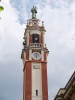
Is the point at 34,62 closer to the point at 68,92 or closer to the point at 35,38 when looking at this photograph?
the point at 35,38

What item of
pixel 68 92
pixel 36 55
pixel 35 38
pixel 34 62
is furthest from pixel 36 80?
pixel 68 92

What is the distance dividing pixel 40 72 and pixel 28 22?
534 inches

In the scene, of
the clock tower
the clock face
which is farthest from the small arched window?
the clock face

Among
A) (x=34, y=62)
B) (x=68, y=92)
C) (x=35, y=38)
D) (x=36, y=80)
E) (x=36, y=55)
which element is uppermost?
(x=35, y=38)

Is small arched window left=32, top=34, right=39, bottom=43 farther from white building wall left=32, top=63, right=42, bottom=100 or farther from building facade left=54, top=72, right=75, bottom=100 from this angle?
building facade left=54, top=72, right=75, bottom=100

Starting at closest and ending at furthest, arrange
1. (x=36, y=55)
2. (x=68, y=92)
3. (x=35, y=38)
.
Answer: (x=68, y=92) → (x=36, y=55) → (x=35, y=38)

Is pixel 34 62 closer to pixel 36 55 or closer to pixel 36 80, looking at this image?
pixel 36 55

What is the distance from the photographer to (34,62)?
2702 inches

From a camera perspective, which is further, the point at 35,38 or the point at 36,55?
the point at 35,38

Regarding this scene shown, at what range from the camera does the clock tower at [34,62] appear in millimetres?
65875

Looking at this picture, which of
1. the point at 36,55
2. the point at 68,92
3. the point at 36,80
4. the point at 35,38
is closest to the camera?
the point at 68,92

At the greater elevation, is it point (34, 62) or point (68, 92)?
point (34, 62)

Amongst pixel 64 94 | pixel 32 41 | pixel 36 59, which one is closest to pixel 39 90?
pixel 36 59

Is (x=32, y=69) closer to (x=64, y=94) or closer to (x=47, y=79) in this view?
(x=47, y=79)
